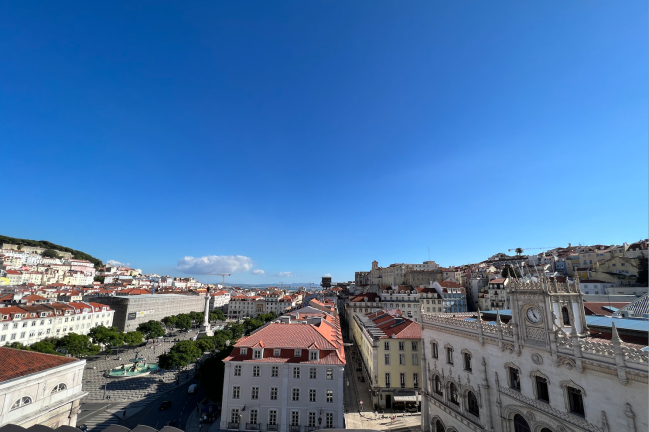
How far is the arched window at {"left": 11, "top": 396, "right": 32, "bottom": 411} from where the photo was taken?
22859 millimetres

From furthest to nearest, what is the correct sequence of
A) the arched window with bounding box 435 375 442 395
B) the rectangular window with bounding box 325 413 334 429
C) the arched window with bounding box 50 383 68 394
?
the arched window with bounding box 435 375 442 395, the rectangular window with bounding box 325 413 334 429, the arched window with bounding box 50 383 68 394

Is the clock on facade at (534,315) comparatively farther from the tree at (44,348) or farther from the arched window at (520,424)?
the tree at (44,348)

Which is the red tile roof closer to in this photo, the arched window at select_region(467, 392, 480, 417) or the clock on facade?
the arched window at select_region(467, 392, 480, 417)

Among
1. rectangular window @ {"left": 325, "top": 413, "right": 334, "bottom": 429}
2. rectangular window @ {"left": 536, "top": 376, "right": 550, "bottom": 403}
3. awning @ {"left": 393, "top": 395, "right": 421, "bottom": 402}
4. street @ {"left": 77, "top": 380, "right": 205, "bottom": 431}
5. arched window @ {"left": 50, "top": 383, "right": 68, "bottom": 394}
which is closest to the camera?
rectangular window @ {"left": 536, "top": 376, "right": 550, "bottom": 403}

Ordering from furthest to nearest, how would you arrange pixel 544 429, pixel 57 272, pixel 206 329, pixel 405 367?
pixel 57 272 → pixel 206 329 → pixel 405 367 → pixel 544 429

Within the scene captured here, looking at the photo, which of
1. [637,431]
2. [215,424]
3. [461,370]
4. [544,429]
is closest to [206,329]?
[215,424]

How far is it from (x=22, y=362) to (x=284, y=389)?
2344cm

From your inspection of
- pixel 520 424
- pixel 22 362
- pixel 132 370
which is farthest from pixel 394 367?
pixel 132 370

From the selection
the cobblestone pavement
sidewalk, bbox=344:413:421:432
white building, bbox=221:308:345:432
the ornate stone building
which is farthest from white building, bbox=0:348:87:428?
the ornate stone building

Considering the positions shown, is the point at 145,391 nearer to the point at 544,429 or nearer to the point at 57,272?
the point at 544,429

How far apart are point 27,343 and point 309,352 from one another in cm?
6898

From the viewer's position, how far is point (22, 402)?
77.0 feet

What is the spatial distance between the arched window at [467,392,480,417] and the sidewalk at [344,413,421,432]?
11.5 m

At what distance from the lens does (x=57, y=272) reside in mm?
152125
